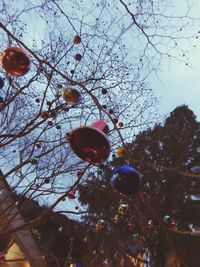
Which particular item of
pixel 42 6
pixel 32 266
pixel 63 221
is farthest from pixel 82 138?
pixel 63 221

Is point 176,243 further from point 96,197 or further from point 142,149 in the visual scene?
point 142,149

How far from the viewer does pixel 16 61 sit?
272cm

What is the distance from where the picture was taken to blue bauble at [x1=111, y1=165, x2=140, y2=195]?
264 cm

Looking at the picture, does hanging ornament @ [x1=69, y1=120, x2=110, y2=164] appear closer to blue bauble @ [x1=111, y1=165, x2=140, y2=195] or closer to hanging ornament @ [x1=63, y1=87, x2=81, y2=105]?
blue bauble @ [x1=111, y1=165, x2=140, y2=195]

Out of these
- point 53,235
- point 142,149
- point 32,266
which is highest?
point 142,149

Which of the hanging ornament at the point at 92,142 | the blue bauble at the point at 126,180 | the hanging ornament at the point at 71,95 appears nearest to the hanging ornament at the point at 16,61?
the hanging ornament at the point at 71,95

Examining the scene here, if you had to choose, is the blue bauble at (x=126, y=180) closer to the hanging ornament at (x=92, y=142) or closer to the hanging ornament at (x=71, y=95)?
the hanging ornament at (x=92, y=142)

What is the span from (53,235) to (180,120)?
6716 mm

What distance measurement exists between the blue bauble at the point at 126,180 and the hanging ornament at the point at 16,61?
0.90 m

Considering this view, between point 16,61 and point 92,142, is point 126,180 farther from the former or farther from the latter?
point 16,61

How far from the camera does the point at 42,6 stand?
4621 mm

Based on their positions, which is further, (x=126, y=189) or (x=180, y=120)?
(x=180, y=120)

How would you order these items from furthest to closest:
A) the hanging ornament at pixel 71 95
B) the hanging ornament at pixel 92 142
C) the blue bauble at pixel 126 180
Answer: the hanging ornament at pixel 71 95 → the blue bauble at pixel 126 180 → the hanging ornament at pixel 92 142

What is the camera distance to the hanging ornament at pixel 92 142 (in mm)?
2277
